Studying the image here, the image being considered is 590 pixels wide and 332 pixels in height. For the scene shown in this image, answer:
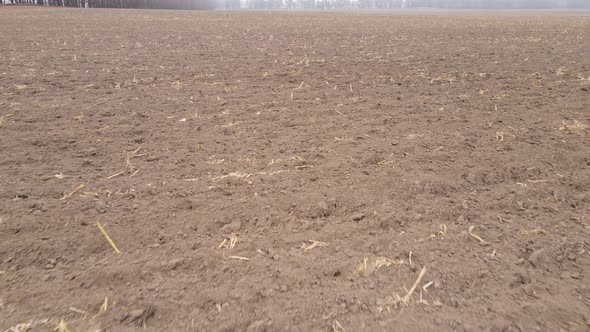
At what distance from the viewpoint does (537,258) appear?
2.19 metres

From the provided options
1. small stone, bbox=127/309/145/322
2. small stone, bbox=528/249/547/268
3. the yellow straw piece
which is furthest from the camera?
the yellow straw piece

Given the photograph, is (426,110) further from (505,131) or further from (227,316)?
(227,316)

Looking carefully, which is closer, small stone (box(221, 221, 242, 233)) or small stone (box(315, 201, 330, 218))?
small stone (box(221, 221, 242, 233))

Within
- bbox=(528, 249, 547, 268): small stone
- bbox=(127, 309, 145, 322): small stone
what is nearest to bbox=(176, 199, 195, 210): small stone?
bbox=(127, 309, 145, 322): small stone

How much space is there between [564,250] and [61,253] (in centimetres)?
325

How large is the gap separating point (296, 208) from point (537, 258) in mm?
1619

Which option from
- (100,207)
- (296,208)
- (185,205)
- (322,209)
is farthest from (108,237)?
(322,209)

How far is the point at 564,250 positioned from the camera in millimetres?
2266

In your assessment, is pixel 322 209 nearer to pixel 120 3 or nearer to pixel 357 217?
pixel 357 217

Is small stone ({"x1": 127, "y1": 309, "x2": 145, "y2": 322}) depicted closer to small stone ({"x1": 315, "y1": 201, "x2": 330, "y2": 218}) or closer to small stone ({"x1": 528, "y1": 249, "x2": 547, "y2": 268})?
small stone ({"x1": 315, "y1": 201, "x2": 330, "y2": 218})

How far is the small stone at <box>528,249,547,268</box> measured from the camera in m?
2.16

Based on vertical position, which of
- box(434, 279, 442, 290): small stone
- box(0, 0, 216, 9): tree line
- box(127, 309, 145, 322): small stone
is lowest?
box(127, 309, 145, 322): small stone

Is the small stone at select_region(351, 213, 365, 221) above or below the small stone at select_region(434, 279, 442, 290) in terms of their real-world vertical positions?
above

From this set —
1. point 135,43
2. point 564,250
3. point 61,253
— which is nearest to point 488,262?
point 564,250
